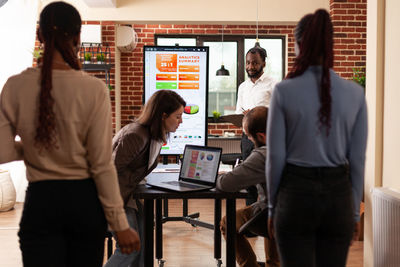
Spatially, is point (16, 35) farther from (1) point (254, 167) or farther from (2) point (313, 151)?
(2) point (313, 151)

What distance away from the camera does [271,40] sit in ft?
24.2

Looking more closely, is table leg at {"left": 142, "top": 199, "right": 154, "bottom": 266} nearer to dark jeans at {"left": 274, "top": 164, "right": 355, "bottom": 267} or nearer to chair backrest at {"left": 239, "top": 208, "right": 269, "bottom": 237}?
chair backrest at {"left": 239, "top": 208, "right": 269, "bottom": 237}

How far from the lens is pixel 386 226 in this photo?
2.37m

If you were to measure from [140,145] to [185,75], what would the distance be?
5.15ft

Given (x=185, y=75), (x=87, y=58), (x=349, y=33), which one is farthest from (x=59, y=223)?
(x=349, y=33)

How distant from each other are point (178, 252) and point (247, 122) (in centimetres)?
165

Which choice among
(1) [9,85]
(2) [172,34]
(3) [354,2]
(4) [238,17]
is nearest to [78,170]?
(1) [9,85]

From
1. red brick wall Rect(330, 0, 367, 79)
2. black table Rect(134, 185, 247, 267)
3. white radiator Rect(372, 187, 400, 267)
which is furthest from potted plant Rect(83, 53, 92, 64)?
white radiator Rect(372, 187, 400, 267)

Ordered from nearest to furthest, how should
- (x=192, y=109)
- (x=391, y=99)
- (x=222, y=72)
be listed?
(x=391, y=99) < (x=192, y=109) < (x=222, y=72)

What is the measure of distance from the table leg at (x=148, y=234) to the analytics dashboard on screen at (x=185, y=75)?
1.34 meters

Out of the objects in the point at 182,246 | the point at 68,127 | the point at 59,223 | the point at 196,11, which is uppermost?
the point at 196,11

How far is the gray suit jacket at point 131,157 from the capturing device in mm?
2254

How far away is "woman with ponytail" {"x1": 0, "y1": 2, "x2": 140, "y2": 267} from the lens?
1284 mm

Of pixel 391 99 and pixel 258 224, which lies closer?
pixel 258 224
